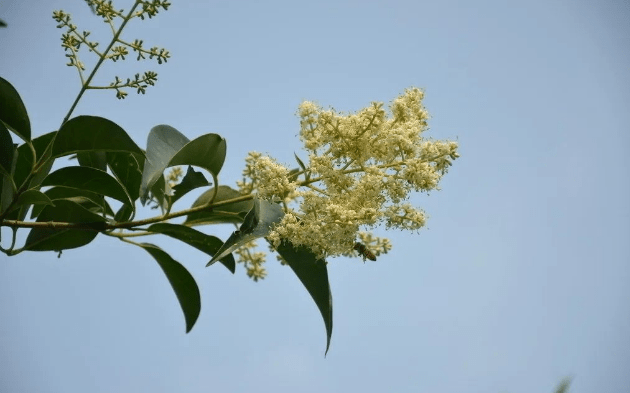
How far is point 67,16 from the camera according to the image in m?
2.69

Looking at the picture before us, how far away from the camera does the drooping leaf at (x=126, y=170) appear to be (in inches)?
114

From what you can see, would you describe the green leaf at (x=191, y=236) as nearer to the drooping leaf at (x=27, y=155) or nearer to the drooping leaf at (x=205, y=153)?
the drooping leaf at (x=205, y=153)

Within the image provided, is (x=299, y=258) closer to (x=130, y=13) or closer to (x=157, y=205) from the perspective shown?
(x=157, y=205)

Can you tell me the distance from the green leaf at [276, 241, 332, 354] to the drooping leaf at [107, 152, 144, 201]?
0.76 meters

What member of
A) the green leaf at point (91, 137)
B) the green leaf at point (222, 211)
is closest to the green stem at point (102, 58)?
the green leaf at point (91, 137)

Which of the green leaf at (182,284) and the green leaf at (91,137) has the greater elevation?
the green leaf at (91,137)

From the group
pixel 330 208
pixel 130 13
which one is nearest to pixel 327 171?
pixel 330 208

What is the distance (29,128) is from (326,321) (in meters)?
1.43

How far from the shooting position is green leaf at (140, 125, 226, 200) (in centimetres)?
232

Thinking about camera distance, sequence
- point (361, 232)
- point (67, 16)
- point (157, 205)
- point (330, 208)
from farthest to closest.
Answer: point (157, 205), point (67, 16), point (361, 232), point (330, 208)

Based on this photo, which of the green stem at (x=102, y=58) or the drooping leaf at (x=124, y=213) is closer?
the green stem at (x=102, y=58)

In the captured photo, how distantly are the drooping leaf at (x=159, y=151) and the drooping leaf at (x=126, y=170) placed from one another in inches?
16.6

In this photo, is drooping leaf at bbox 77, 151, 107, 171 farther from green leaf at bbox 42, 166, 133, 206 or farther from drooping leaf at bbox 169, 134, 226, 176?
drooping leaf at bbox 169, 134, 226, 176

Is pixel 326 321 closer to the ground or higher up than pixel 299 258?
closer to the ground
